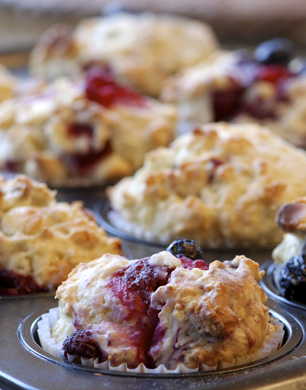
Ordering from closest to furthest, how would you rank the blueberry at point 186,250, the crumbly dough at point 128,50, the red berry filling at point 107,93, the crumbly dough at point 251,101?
the blueberry at point 186,250 → the red berry filling at point 107,93 → the crumbly dough at point 251,101 → the crumbly dough at point 128,50

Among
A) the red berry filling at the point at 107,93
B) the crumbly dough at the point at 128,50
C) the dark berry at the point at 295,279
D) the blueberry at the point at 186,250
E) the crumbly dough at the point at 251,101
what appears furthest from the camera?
the crumbly dough at the point at 128,50

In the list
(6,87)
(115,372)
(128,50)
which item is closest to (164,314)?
(115,372)

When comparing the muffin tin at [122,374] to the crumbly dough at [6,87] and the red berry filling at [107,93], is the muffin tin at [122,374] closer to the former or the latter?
the red berry filling at [107,93]

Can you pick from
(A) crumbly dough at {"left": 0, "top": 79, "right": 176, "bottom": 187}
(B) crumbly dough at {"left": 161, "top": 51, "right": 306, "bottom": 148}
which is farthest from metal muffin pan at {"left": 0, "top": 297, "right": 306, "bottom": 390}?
(B) crumbly dough at {"left": 161, "top": 51, "right": 306, "bottom": 148}

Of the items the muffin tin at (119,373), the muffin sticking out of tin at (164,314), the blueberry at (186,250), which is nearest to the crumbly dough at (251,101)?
the muffin tin at (119,373)

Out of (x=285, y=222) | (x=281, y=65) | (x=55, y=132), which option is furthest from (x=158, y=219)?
(x=281, y=65)

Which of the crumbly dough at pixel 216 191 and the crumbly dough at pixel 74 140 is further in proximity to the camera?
the crumbly dough at pixel 74 140
